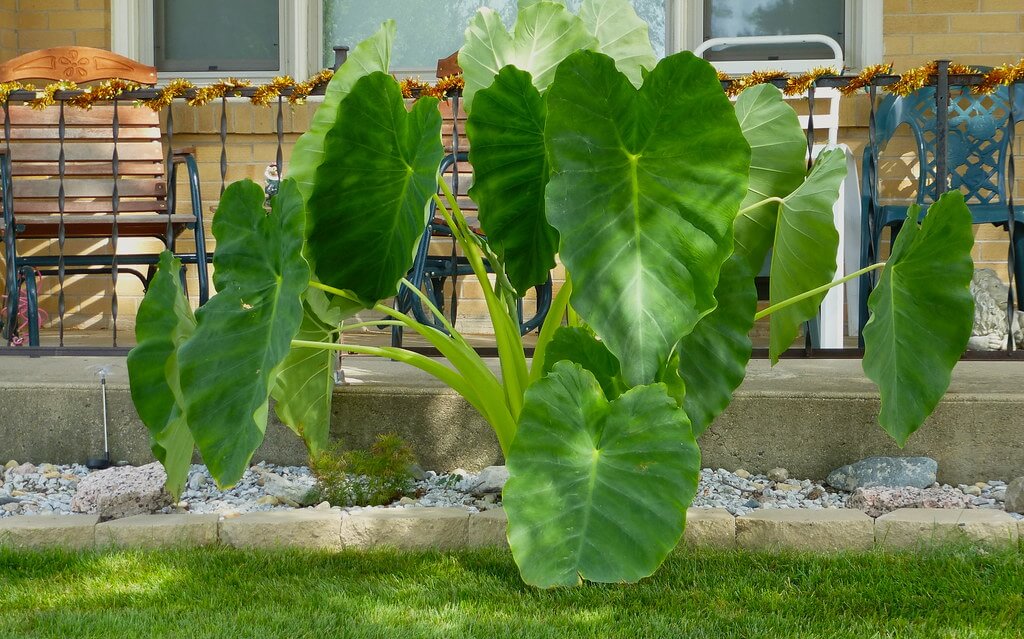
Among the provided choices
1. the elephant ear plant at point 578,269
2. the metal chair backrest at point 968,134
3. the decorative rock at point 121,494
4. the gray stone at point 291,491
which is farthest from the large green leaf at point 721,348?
the metal chair backrest at point 968,134

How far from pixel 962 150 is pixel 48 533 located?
3332mm

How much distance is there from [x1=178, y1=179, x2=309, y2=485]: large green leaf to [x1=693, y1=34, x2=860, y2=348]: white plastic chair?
1.81m

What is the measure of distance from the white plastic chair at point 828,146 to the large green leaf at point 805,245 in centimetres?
83

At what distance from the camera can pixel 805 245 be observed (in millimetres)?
2279

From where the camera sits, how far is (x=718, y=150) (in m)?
1.80

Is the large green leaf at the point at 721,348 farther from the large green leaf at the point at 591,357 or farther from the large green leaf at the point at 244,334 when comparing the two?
the large green leaf at the point at 244,334

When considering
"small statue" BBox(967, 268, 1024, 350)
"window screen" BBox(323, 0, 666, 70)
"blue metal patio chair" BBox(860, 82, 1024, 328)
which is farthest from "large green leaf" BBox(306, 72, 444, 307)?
"window screen" BBox(323, 0, 666, 70)

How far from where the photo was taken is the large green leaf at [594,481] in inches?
67.9

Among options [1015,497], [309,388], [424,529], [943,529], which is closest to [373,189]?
[309,388]

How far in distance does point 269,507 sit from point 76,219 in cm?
155

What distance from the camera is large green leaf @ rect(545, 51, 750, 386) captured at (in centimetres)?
177

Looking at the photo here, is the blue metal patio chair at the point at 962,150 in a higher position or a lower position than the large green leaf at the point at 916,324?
higher

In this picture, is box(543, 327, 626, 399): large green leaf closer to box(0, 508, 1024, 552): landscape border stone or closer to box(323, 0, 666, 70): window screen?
box(0, 508, 1024, 552): landscape border stone

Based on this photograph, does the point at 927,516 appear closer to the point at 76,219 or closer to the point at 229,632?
the point at 229,632
